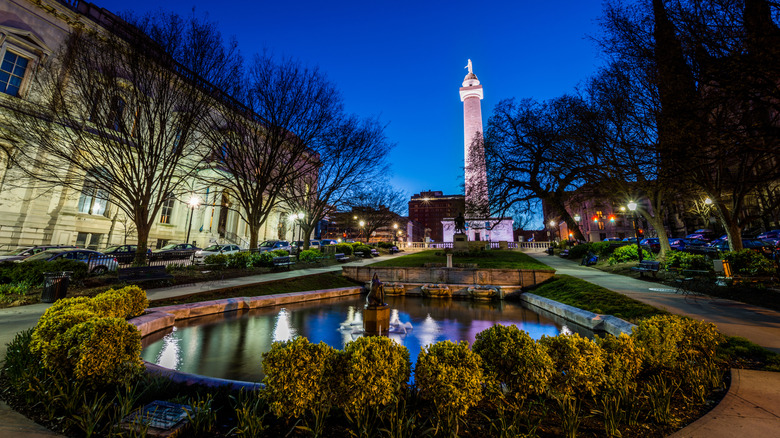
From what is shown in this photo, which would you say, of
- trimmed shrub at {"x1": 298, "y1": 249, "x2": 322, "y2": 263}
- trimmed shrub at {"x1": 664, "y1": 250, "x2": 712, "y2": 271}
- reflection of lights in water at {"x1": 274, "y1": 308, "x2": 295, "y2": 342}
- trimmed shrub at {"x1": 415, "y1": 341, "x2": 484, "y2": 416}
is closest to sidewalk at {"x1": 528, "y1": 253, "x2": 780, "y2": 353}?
trimmed shrub at {"x1": 664, "y1": 250, "x2": 712, "y2": 271}

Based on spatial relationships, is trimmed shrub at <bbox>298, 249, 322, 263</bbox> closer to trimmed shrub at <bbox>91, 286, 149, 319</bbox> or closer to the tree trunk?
the tree trunk

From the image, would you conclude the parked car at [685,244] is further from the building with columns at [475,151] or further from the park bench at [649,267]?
the building with columns at [475,151]

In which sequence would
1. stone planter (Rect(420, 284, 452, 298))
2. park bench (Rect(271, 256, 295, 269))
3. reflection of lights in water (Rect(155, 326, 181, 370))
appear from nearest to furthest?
reflection of lights in water (Rect(155, 326, 181, 370))
stone planter (Rect(420, 284, 452, 298))
park bench (Rect(271, 256, 295, 269))

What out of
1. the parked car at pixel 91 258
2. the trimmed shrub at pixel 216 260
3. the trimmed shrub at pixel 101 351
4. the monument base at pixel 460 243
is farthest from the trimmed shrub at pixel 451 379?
the monument base at pixel 460 243

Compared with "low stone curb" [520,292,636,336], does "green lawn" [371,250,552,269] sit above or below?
above

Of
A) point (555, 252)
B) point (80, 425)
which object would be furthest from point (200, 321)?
point (555, 252)

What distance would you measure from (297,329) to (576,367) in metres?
6.07

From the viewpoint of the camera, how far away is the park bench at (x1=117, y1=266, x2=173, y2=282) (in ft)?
34.3

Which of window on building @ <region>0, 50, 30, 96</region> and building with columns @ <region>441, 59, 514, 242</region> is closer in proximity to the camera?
window on building @ <region>0, 50, 30, 96</region>

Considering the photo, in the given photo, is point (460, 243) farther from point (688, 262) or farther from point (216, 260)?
point (216, 260)

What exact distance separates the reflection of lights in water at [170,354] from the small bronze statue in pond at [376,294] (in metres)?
3.60

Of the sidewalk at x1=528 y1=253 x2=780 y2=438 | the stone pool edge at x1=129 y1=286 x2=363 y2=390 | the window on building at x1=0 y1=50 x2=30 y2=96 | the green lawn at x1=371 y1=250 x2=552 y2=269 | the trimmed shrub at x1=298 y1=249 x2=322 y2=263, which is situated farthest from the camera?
the trimmed shrub at x1=298 y1=249 x2=322 y2=263

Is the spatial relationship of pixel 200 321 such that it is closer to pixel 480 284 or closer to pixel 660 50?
pixel 480 284

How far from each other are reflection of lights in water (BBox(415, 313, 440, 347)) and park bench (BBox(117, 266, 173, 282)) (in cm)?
1005
